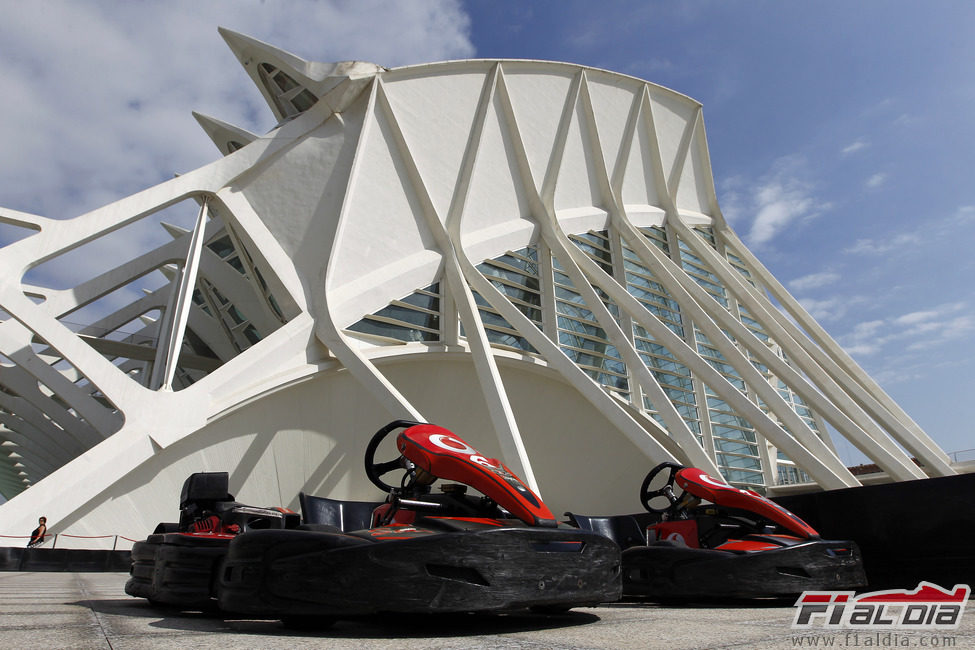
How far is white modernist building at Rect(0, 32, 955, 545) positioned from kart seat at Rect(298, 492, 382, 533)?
1.52 m

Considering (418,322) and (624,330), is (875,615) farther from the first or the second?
(624,330)

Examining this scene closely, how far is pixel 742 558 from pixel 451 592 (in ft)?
9.17

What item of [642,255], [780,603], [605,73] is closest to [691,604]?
[780,603]

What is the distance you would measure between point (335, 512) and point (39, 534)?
3694mm

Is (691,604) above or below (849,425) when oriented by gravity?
below

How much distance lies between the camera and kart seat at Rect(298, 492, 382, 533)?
8.67 meters

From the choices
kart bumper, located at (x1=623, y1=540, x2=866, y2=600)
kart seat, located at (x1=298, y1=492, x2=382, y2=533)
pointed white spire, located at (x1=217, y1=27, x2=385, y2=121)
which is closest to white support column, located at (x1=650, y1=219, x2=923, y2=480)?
kart bumper, located at (x1=623, y1=540, x2=866, y2=600)


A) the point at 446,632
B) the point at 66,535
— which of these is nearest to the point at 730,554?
the point at 446,632

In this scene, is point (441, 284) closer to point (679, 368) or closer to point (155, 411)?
point (155, 411)

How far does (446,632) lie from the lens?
3.40 m

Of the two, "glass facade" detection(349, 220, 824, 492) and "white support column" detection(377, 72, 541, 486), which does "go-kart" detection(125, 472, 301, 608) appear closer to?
"white support column" detection(377, 72, 541, 486)

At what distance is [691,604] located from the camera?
5.64m

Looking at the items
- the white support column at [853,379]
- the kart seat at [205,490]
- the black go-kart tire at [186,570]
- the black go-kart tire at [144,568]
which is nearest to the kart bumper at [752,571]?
the black go-kart tire at [186,570]

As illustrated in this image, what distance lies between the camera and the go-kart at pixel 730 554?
5125 mm
